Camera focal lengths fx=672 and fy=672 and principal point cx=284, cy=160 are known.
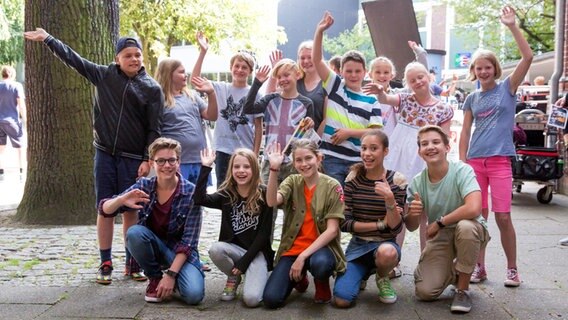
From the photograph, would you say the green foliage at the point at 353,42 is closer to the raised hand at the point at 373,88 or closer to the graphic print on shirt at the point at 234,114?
the graphic print on shirt at the point at 234,114

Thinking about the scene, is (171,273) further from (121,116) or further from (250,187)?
(121,116)

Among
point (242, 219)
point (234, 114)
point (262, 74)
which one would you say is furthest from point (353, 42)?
point (242, 219)

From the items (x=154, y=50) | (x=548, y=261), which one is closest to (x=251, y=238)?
(x=548, y=261)

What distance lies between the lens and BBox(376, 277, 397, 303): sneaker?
453 cm

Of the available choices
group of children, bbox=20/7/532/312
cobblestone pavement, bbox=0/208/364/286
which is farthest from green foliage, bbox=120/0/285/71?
group of children, bbox=20/7/532/312

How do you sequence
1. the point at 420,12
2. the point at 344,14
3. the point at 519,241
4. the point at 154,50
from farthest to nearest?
1. the point at 344,14
2. the point at 420,12
3. the point at 154,50
4. the point at 519,241

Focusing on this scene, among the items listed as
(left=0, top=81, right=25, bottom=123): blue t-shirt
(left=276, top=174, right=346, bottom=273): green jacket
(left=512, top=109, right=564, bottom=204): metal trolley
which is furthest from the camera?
(left=0, top=81, right=25, bottom=123): blue t-shirt

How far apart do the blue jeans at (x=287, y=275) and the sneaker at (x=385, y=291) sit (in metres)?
0.35

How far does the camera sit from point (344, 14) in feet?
170

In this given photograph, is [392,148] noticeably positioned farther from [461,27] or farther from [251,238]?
[461,27]

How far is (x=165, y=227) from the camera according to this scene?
4.81 m

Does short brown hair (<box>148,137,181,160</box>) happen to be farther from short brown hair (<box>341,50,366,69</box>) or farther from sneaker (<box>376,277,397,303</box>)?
sneaker (<box>376,277,397,303</box>)

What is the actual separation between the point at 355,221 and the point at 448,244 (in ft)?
2.17

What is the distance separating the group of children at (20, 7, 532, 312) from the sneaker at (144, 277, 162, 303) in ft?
0.03
